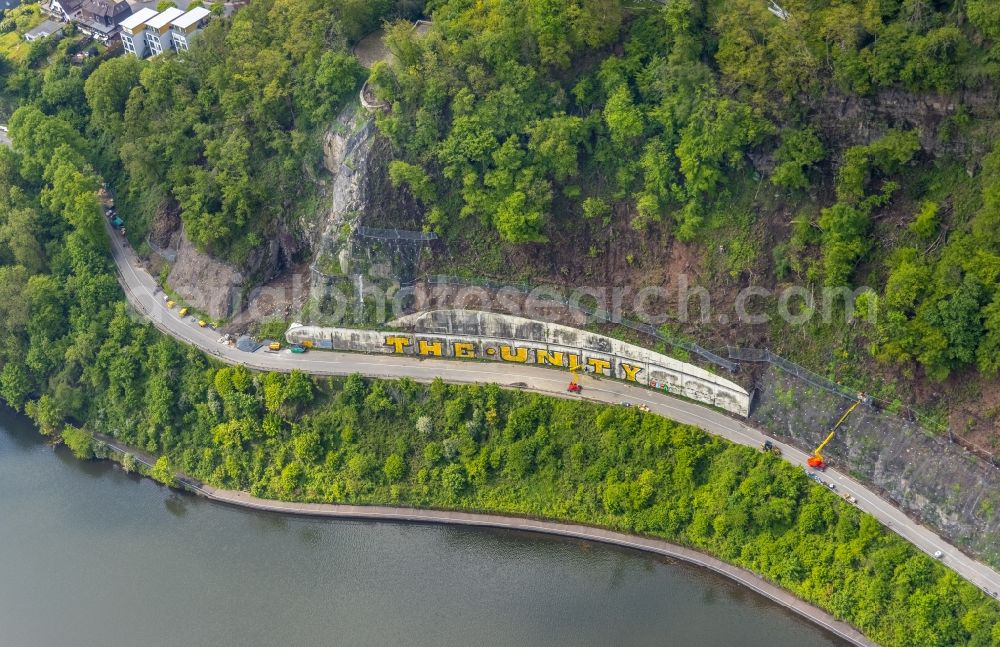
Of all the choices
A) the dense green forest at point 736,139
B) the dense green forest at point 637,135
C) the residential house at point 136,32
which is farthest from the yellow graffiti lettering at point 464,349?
the residential house at point 136,32

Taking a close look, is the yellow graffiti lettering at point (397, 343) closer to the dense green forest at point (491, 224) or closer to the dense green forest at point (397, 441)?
the dense green forest at point (397, 441)

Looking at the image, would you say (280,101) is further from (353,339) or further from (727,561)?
(727,561)

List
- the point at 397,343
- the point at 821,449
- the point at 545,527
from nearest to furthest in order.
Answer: the point at 821,449, the point at 545,527, the point at 397,343

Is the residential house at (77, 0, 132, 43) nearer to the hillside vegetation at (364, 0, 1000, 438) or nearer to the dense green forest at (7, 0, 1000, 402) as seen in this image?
the dense green forest at (7, 0, 1000, 402)

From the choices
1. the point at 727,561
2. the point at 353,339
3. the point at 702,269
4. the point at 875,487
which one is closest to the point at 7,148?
the point at 353,339

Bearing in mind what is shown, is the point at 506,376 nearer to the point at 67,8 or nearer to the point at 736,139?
the point at 736,139

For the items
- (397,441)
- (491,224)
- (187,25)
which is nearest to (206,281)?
(397,441)
